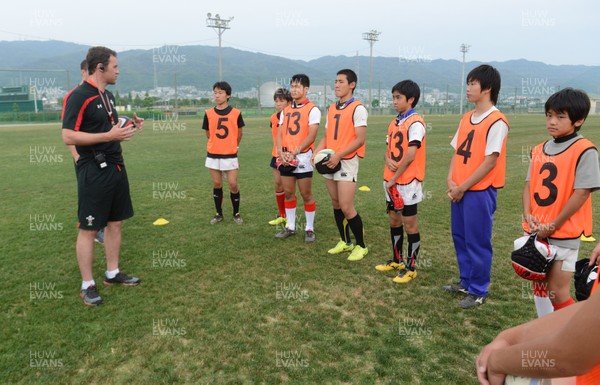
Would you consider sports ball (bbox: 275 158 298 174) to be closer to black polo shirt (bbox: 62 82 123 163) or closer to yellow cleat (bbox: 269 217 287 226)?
yellow cleat (bbox: 269 217 287 226)

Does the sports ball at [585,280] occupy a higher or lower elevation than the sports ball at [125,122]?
lower

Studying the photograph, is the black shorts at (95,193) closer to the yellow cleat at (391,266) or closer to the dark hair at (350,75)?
the dark hair at (350,75)

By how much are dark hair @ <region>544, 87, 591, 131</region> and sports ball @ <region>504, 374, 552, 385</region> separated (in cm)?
267

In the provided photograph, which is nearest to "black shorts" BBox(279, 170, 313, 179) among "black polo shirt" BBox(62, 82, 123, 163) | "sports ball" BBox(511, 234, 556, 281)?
"black polo shirt" BBox(62, 82, 123, 163)

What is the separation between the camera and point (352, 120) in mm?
5445

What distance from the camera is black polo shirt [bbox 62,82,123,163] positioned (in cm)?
420

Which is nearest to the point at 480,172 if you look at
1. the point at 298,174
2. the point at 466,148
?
the point at 466,148

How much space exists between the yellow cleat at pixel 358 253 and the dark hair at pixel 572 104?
10.2 ft

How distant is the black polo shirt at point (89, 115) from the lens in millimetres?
4195

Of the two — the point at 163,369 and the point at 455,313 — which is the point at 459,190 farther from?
the point at 163,369

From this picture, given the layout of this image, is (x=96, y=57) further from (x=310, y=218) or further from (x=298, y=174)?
(x=310, y=218)

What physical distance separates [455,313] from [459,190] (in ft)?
4.20

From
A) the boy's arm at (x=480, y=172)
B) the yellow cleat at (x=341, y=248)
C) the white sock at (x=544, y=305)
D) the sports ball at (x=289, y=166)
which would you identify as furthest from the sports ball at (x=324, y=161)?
the white sock at (x=544, y=305)

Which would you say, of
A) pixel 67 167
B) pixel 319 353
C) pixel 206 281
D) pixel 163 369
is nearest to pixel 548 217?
pixel 319 353
